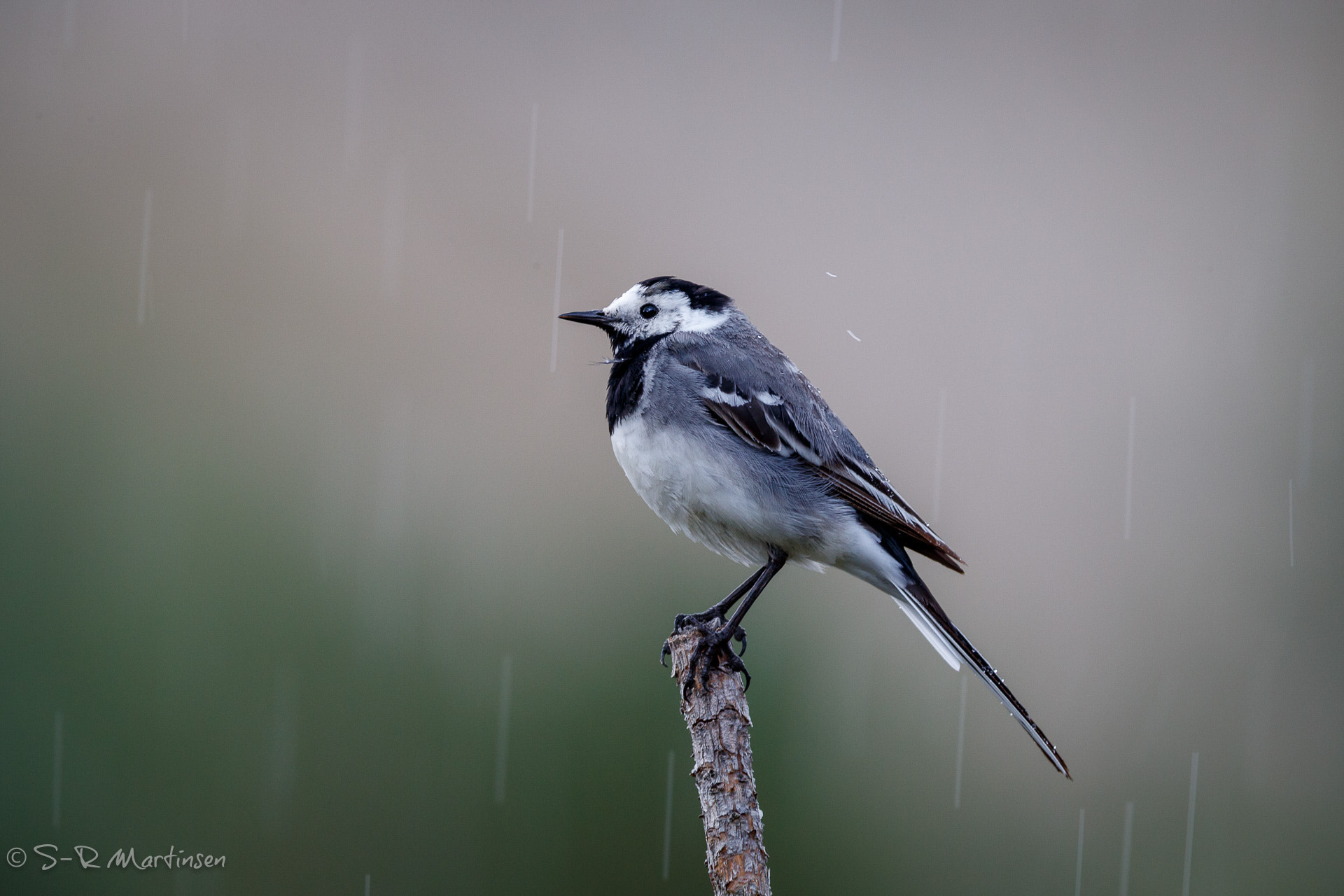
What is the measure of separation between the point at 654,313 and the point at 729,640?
4.31 ft

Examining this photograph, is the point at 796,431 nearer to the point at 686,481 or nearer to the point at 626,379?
the point at 686,481

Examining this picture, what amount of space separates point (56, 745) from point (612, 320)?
4226mm

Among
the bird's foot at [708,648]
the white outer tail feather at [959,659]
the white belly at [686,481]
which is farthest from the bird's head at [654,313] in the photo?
the white outer tail feather at [959,659]

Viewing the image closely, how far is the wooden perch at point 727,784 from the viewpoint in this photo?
2.46 meters

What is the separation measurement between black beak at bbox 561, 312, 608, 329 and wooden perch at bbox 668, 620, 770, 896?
138 centimetres

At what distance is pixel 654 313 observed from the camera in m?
3.65

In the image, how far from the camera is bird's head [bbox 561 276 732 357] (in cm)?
362

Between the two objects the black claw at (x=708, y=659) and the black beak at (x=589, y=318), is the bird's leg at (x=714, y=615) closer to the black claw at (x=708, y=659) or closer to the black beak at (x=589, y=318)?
the black claw at (x=708, y=659)

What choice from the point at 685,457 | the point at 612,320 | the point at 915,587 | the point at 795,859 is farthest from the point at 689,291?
the point at 795,859

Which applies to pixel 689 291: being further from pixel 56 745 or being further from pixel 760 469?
pixel 56 745

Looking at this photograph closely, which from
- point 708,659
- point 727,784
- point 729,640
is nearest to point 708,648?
point 708,659

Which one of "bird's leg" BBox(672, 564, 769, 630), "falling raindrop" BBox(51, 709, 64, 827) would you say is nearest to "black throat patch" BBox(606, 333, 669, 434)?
"bird's leg" BBox(672, 564, 769, 630)

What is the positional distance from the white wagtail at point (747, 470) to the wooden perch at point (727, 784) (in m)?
0.21

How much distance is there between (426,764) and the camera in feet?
16.7
